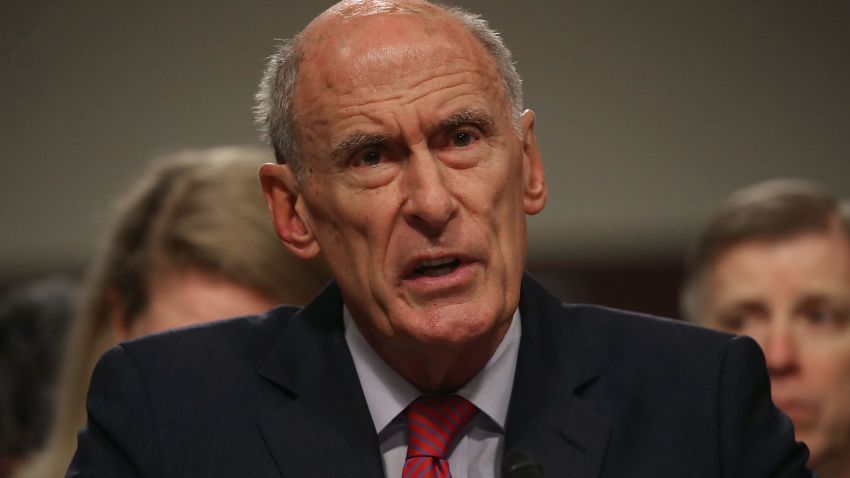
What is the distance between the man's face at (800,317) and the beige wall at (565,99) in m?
2.73

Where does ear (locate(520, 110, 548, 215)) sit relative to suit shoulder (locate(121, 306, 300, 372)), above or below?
above

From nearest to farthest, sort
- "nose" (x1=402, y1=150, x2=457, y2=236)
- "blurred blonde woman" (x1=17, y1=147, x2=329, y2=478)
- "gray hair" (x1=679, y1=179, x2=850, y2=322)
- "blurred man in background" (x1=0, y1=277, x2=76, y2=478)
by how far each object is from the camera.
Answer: "nose" (x1=402, y1=150, x2=457, y2=236)
"blurred blonde woman" (x1=17, y1=147, x2=329, y2=478)
"gray hair" (x1=679, y1=179, x2=850, y2=322)
"blurred man in background" (x1=0, y1=277, x2=76, y2=478)

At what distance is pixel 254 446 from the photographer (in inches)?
80.5

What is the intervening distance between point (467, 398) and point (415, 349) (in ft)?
0.46

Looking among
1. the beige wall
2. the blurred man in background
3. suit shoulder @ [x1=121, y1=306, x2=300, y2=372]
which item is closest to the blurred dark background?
the beige wall

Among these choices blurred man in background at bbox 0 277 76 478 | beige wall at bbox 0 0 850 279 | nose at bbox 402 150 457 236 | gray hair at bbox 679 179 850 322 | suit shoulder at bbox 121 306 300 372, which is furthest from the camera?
beige wall at bbox 0 0 850 279

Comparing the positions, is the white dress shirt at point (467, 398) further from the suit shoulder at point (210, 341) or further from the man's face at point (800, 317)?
the man's face at point (800, 317)

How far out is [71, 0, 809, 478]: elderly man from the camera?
78.7 inches

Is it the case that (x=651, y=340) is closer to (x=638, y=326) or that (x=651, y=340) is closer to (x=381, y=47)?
(x=638, y=326)

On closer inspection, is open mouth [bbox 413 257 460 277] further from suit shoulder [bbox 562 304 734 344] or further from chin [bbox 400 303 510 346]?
suit shoulder [bbox 562 304 734 344]

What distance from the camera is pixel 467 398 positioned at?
7.02 ft

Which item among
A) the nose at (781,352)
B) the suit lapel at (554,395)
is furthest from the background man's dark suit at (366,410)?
the nose at (781,352)

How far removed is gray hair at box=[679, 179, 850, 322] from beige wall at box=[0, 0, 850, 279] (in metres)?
2.49

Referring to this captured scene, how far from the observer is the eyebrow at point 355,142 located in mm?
2008
